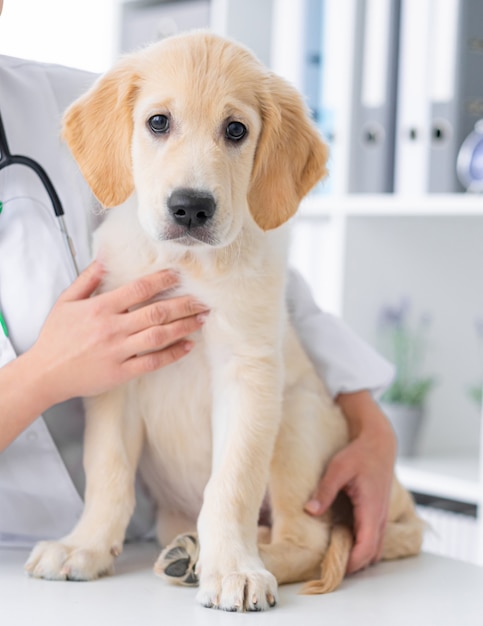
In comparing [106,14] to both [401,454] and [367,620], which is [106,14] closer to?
[401,454]

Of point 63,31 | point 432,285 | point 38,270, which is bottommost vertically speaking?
point 432,285

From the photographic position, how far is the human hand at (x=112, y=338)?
4.28 ft

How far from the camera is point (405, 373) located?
2.66 meters

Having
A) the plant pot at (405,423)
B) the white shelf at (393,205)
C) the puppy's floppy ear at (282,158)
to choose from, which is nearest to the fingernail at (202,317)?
the puppy's floppy ear at (282,158)

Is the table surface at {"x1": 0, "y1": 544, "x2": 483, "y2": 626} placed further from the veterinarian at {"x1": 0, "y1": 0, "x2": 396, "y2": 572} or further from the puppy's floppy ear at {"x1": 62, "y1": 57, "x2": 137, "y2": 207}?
the puppy's floppy ear at {"x1": 62, "y1": 57, "x2": 137, "y2": 207}

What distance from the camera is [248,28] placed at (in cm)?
286

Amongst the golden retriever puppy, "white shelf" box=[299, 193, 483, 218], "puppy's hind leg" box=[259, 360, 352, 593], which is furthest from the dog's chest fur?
"white shelf" box=[299, 193, 483, 218]

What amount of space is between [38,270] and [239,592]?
565 mm

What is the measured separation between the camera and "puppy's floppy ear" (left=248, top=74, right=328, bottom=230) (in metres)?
1.31

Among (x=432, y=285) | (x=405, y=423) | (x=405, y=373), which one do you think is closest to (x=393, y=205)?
(x=432, y=285)

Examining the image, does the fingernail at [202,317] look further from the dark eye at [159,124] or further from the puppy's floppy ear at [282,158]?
the dark eye at [159,124]

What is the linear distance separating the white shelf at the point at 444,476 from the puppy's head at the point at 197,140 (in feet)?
4.03

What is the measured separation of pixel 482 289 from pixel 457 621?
1635 millimetres

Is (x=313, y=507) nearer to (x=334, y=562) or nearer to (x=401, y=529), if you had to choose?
(x=334, y=562)
